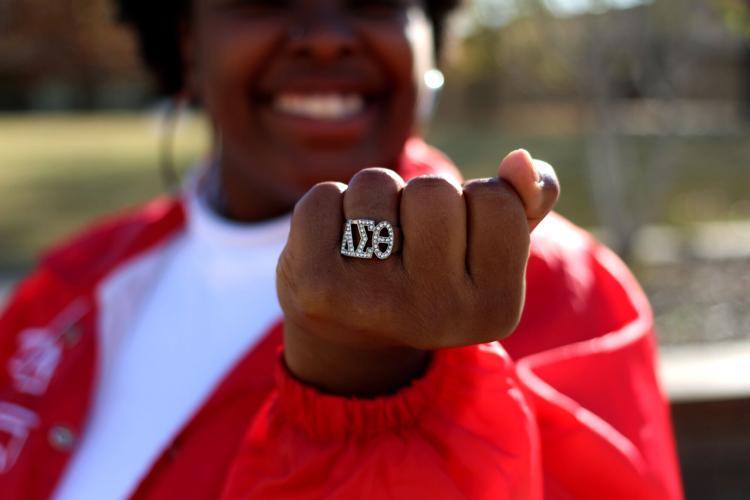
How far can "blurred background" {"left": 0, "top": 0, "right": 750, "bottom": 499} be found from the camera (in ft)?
10.2

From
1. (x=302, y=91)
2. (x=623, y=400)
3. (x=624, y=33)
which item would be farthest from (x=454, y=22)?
(x=624, y=33)


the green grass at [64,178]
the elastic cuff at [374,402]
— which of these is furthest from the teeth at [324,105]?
the green grass at [64,178]

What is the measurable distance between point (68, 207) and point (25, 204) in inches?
19.8

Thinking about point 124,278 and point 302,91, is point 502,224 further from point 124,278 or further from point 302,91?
point 124,278

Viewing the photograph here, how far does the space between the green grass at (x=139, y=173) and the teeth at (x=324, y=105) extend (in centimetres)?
520

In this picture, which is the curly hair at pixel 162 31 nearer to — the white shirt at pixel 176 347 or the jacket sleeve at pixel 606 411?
the white shirt at pixel 176 347

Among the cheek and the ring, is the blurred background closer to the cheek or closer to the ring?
the cheek

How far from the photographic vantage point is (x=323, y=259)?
90 cm

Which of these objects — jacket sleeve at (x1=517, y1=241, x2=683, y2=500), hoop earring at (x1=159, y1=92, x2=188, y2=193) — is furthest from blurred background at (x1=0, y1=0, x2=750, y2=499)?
jacket sleeve at (x1=517, y1=241, x2=683, y2=500)

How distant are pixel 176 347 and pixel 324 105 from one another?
1.65ft

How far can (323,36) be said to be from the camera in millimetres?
1501

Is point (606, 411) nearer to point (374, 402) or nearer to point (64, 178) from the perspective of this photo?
point (374, 402)

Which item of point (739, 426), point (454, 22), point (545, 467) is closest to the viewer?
point (545, 467)

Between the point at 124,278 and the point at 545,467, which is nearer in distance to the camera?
the point at 545,467
